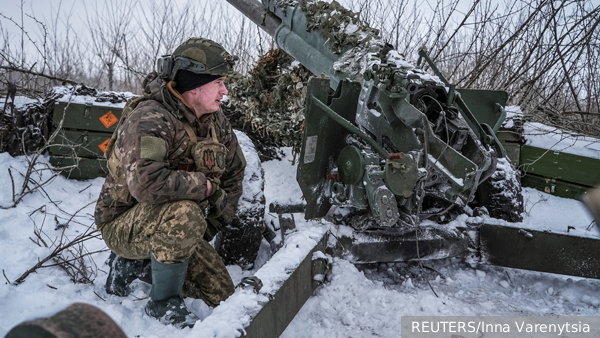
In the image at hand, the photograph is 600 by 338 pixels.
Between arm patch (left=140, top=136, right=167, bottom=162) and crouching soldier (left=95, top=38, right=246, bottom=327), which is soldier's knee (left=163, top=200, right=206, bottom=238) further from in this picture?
arm patch (left=140, top=136, right=167, bottom=162)

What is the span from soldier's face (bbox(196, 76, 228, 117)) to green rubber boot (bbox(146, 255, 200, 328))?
0.92m

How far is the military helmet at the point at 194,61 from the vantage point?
250 cm

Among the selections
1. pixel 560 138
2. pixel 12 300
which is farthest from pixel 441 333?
pixel 560 138

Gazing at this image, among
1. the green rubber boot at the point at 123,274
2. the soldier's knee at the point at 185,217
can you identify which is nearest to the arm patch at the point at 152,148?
the soldier's knee at the point at 185,217

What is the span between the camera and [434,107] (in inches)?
119

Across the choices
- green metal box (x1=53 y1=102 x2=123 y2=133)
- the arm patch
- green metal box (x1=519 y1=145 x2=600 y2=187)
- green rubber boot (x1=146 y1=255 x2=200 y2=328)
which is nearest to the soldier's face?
the arm patch

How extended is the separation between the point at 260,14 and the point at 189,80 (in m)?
2.91

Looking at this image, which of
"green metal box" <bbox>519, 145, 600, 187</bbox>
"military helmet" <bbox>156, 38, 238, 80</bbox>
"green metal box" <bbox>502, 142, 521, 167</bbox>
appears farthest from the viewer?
"green metal box" <bbox>502, 142, 521, 167</bbox>

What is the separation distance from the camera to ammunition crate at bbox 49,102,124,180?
4.82 m

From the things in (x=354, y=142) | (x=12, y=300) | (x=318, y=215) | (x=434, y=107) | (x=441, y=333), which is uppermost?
(x=434, y=107)

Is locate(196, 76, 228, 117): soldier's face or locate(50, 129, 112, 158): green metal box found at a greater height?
locate(196, 76, 228, 117): soldier's face

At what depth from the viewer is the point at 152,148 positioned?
228 cm

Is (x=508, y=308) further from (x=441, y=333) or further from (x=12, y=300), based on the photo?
(x=12, y=300)

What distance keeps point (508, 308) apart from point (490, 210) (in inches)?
48.8
